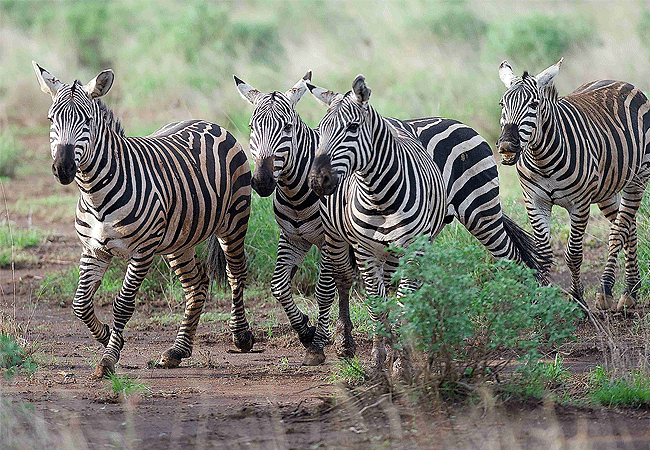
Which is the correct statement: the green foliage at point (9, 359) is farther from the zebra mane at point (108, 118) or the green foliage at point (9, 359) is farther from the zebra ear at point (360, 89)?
the zebra ear at point (360, 89)

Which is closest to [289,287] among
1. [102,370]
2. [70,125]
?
[102,370]

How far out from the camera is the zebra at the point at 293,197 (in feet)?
19.2

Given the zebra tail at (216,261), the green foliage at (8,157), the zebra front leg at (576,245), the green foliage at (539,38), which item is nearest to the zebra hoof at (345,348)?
the zebra tail at (216,261)

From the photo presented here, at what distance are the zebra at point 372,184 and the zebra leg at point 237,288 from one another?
1399 mm

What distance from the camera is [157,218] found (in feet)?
19.0

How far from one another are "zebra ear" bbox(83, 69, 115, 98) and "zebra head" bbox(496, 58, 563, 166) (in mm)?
2921

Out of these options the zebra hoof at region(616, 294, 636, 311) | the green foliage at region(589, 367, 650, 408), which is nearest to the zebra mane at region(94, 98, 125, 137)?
the green foliage at region(589, 367, 650, 408)

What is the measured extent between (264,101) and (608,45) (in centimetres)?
1111

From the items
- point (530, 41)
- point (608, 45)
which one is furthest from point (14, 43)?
point (608, 45)

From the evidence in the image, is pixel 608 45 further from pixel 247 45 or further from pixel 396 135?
pixel 396 135

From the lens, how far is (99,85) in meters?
5.74

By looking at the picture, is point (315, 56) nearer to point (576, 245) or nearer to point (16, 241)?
point (16, 241)

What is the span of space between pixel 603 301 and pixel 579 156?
1.45 meters

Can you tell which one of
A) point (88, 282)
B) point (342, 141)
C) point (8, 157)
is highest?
point (8, 157)
